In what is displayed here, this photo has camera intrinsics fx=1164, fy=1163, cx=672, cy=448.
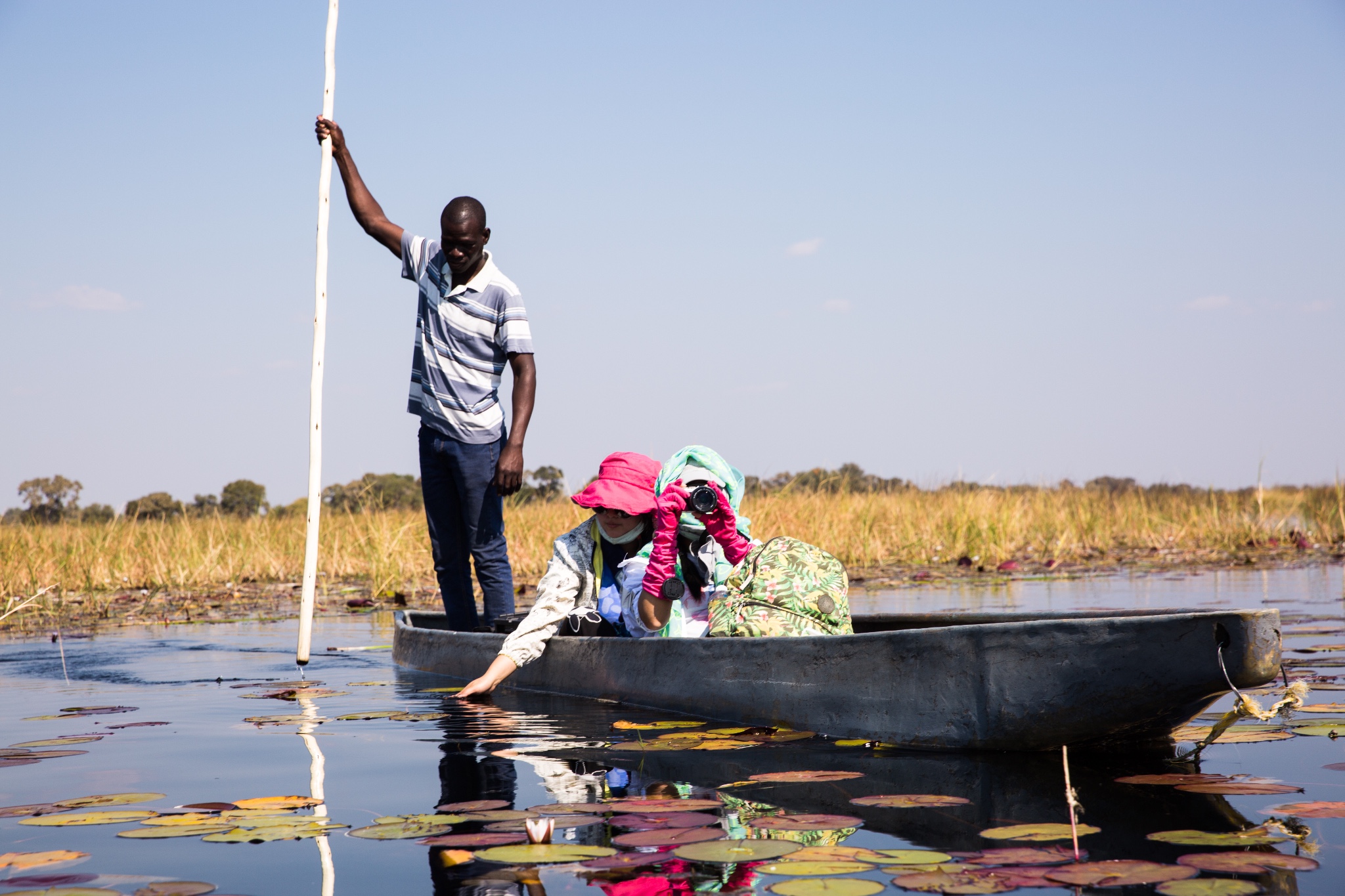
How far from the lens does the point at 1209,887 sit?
202cm

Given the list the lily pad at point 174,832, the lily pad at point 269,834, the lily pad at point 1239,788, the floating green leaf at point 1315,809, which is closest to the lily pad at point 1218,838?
the floating green leaf at point 1315,809

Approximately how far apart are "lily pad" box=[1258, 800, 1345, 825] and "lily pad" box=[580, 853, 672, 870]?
1.40 metres

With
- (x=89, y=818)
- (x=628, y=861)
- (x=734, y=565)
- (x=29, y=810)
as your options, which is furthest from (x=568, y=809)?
(x=734, y=565)

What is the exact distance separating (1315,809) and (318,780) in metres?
2.58

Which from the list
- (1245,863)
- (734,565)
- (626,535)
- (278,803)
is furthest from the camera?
(626,535)

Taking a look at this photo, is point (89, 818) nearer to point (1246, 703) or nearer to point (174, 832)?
point (174, 832)

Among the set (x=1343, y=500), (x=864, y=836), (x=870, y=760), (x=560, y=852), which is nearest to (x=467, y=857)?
(x=560, y=852)

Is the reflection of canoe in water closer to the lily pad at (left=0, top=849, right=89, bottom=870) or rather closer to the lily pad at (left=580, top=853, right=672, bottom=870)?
the lily pad at (left=580, top=853, right=672, bottom=870)

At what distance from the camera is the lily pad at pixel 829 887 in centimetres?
204

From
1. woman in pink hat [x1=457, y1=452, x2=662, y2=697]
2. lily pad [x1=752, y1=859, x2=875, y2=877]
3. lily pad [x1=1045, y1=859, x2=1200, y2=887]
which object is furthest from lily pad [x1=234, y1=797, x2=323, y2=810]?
lily pad [x1=1045, y1=859, x2=1200, y2=887]

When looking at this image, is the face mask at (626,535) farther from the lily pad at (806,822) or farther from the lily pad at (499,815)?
the lily pad at (806,822)

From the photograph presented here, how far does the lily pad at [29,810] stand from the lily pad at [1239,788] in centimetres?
285

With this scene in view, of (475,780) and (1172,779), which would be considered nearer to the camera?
(1172,779)

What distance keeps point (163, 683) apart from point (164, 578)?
651 centimetres
